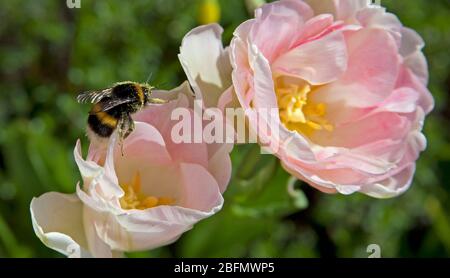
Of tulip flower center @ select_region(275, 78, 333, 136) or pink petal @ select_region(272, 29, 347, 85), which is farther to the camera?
tulip flower center @ select_region(275, 78, 333, 136)

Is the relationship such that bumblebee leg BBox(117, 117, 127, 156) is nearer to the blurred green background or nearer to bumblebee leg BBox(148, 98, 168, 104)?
bumblebee leg BBox(148, 98, 168, 104)

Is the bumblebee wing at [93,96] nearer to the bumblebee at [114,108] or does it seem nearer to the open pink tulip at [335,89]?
the bumblebee at [114,108]

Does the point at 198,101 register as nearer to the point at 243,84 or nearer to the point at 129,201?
the point at 243,84

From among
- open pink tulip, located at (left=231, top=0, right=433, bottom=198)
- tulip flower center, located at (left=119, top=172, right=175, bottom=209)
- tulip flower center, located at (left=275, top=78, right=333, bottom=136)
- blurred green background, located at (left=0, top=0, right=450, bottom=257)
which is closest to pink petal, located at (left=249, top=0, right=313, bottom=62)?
open pink tulip, located at (left=231, top=0, right=433, bottom=198)

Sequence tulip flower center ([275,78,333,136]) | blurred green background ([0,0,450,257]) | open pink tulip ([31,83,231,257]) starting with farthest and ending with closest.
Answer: blurred green background ([0,0,450,257]) → tulip flower center ([275,78,333,136]) → open pink tulip ([31,83,231,257])

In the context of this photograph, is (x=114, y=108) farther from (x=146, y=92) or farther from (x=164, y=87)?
(x=164, y=87)

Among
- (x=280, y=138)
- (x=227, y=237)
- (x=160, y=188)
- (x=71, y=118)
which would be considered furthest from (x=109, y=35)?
(x=280, y=138)

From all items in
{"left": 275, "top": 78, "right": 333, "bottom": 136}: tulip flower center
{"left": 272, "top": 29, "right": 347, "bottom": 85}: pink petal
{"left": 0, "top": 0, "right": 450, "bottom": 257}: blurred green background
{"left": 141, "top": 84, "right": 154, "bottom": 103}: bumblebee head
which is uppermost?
{"left": 141, "top": 84, "right": 154, "bottom": 103}: bumblebee head

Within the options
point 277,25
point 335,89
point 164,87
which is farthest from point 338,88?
point 164,87
